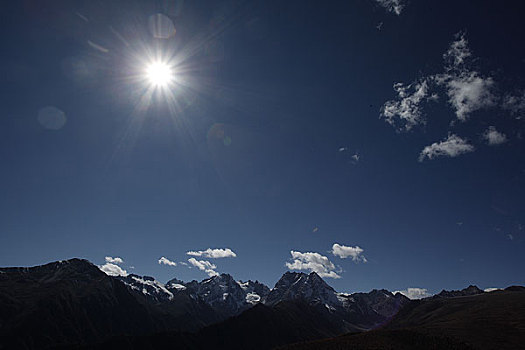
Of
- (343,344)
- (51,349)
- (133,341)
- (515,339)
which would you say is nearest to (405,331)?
(343,344)

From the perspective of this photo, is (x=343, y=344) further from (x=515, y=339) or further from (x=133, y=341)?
(x=133, y=341)

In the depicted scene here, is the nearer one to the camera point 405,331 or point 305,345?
point 305,345

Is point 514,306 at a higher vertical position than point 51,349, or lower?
higher

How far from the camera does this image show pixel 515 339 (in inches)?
4695

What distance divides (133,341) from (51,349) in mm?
45877

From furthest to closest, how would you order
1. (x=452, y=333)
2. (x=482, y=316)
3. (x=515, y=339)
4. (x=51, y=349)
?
(x=51, y=349) < (x=482, y=316) < (x=452, y=333) < (x=515, y=339)

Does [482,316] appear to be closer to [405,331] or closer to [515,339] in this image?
[515,339]

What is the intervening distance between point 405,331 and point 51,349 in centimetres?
19826

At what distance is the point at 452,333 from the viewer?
421ft

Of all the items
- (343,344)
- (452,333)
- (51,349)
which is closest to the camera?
(343,344)

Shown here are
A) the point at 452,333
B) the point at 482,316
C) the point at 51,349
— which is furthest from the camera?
the point at 51,349

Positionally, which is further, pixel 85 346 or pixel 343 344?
pixel 85 346

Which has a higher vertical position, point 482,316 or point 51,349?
point 482,316

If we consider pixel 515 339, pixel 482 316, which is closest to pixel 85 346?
pixel 515 339
